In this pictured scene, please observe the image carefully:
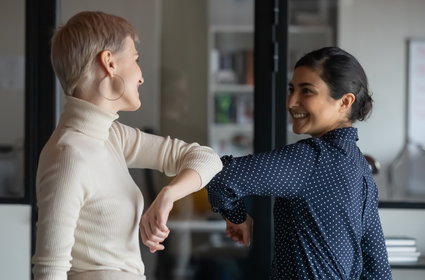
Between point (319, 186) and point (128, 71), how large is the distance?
1.94 ft

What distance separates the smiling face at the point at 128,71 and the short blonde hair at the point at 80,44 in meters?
0.02

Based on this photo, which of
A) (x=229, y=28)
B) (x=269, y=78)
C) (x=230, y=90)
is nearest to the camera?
(x=269, y=78)

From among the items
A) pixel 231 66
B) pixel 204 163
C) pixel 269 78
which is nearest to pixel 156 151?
pixel 204 163

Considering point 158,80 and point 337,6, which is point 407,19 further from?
point 158,80

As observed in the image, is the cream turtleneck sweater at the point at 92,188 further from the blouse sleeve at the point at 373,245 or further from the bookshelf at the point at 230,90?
the bookshelf at the point at 230,90

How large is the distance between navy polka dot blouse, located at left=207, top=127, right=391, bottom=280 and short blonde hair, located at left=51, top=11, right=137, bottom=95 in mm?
443

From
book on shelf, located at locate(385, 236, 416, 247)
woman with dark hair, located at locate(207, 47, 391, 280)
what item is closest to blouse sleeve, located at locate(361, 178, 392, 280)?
woman with dark hair, located at locate(207, 47, 391, 280)

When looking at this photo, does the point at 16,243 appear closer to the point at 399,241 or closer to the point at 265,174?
the point at 399,241

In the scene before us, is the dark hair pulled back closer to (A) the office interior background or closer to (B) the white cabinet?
(A) the office interior background

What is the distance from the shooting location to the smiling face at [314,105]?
6.31ft

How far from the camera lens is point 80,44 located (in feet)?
4.64

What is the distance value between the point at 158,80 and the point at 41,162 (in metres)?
2.00

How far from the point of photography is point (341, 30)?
3.42 metres

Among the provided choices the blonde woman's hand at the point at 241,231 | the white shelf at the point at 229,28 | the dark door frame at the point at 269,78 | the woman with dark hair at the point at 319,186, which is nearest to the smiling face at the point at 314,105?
the woman with dark hair at the point at 319,186
